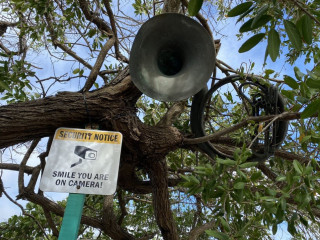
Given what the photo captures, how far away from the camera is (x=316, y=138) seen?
5.73 feet

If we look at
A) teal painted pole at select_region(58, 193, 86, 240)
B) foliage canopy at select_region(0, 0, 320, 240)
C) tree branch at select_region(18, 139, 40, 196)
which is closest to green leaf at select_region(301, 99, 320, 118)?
foliage canopy at select_region(0, 0, 320, 240)

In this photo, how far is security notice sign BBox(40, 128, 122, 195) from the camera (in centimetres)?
161

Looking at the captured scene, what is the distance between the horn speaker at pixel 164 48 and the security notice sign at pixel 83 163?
0.47 meters

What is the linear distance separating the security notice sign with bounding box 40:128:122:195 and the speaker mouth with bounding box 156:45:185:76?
690 millimetres

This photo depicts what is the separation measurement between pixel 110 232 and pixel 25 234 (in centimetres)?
145

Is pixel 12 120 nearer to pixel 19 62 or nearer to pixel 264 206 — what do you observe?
pixel 19 62

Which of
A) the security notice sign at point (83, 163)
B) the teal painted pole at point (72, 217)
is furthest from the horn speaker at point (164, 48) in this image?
the teal painted pole at point (72, 217)

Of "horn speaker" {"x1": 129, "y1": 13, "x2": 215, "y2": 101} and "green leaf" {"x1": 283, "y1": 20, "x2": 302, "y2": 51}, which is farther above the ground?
"horn speaker" {"x1": 129, "y1": 13, "x2": 215, "y2": 101}

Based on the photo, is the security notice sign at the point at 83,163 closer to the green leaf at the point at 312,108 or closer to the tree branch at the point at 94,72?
the tree branch at the point at 94,72

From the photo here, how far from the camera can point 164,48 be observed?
7.11 ft

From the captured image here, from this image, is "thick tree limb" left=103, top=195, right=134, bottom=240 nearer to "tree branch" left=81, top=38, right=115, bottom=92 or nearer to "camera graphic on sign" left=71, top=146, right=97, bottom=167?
"tree branch" left=81, top=38, right=115, bottom=92

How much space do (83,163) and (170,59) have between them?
1.03 metres

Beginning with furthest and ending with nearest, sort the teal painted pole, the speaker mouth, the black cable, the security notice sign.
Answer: the black cable < the speaker mouth < the security notice sign < the teal painted pole

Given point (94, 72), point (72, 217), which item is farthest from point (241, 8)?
point (94, 72)
